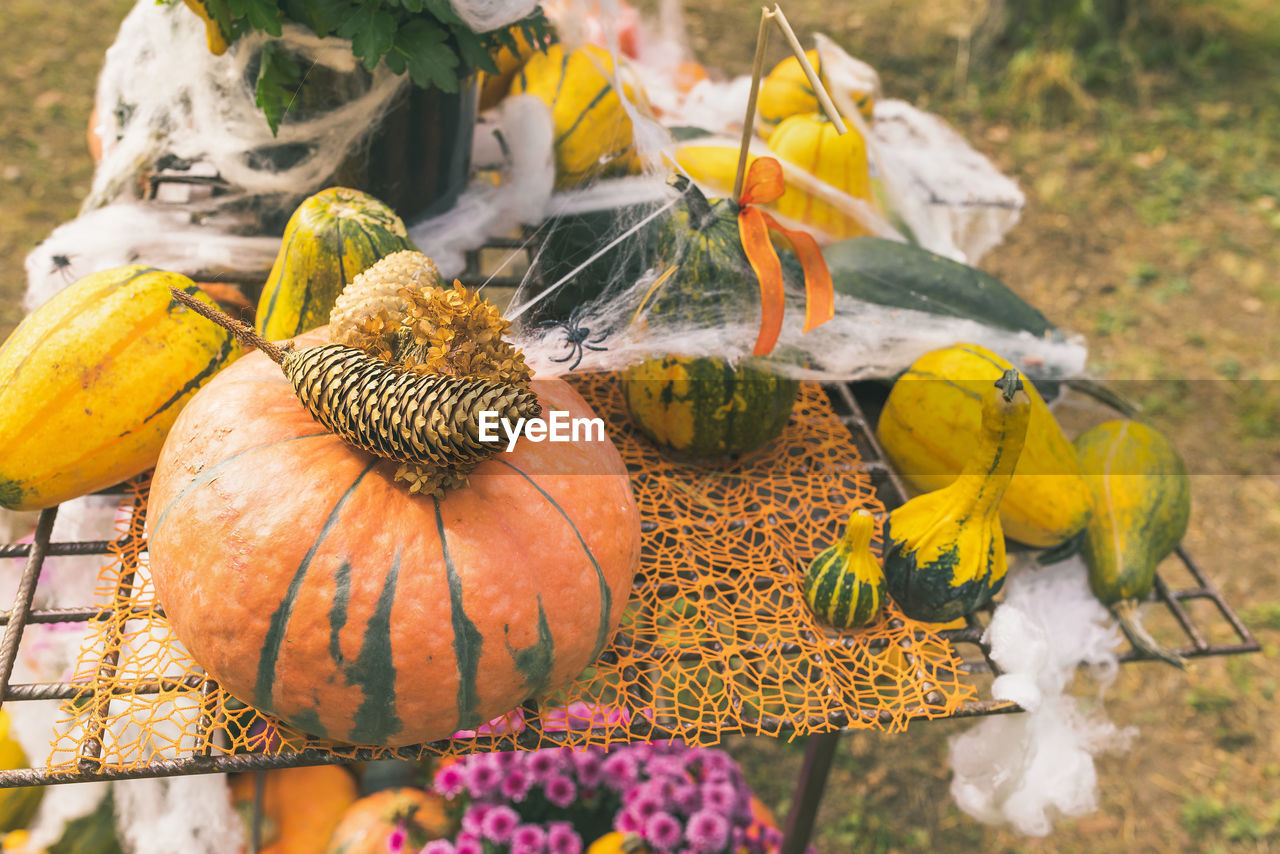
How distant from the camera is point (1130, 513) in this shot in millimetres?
1401

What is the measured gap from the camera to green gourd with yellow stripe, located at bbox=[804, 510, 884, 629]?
1164mm

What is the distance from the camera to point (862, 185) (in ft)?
5.94

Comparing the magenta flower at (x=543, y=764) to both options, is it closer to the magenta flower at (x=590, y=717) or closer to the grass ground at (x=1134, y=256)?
the magenta flower at (x=590, y=717)

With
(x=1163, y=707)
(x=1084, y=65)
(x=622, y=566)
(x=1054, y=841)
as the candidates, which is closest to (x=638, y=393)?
(x=622, y=566)

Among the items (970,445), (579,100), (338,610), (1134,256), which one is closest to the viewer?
(338,610)

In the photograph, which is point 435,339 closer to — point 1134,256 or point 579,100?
point 579,100

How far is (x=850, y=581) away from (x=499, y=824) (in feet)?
2.47

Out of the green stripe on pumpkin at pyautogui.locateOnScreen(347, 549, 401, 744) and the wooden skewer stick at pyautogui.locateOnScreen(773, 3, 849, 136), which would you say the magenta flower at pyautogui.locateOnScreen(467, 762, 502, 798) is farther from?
the wooden skewer stick at pyautogui.locateOnScreen(773, 3, 849, 136)

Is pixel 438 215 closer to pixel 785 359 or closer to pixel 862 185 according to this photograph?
pixel 785 359

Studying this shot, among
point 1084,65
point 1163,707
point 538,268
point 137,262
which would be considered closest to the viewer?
point 538,268

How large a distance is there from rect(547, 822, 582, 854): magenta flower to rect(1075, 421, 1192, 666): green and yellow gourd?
0.88 meters

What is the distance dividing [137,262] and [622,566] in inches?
39.0

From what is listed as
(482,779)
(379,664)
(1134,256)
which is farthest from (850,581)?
(1134,256)

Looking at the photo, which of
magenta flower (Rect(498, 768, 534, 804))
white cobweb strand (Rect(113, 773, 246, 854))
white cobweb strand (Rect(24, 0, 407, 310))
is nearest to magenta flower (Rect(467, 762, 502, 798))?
magenta flower (Rect(498, 768, 534, 804))
